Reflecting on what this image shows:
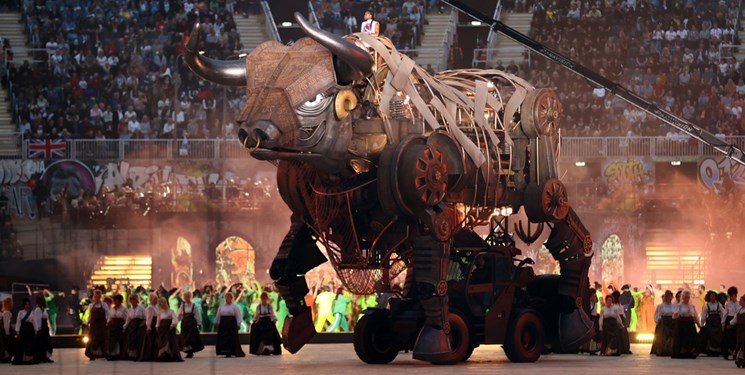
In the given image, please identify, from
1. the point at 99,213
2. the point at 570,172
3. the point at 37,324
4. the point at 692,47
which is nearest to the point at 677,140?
the point at 570,172

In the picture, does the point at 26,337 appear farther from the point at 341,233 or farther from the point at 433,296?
the point at 433,296

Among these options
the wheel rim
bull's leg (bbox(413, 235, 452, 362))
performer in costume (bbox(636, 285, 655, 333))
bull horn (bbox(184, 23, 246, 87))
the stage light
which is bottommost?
the stage light

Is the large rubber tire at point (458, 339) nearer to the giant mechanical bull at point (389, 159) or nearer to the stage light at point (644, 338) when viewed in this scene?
the giant mechanical bull at point (389, 159)

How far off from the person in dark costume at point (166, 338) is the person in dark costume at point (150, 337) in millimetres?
121

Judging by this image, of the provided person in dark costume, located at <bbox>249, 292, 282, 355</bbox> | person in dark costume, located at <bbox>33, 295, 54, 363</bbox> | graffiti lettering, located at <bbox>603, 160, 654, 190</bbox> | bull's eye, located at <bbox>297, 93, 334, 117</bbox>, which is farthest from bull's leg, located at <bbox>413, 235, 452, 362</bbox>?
graffiti lettering, located at <bbox>603, 160, 654, 190</bbox>

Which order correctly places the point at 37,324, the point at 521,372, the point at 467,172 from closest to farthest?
the point at 521,372 → the point at 467,172 → the point at 37,324

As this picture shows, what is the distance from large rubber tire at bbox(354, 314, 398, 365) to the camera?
31.9 m

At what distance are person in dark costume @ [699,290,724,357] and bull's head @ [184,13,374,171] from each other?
34.7 ft

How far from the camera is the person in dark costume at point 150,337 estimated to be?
3553 centimetres

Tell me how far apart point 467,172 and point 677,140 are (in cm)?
2622

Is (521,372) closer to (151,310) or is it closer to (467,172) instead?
(467,172)

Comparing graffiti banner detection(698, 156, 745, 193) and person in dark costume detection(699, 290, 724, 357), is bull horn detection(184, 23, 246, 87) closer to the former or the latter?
person in dark costume detection(699, 290, 724, 357)

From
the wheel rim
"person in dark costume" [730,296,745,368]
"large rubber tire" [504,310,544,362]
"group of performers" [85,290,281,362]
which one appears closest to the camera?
"person in dark costume" [730,296,745,368]

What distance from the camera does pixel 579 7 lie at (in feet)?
211
